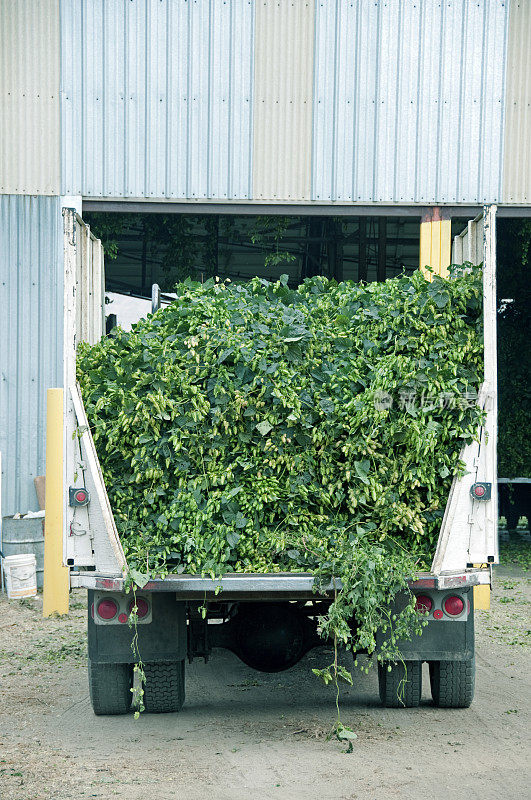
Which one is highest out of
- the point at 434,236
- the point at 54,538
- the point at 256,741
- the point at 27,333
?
the point at 434,236

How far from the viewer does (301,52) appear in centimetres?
1091

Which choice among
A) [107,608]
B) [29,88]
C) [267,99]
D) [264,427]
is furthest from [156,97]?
[107,608]

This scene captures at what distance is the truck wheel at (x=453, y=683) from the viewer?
6137 millimetres

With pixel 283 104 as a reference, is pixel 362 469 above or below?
below

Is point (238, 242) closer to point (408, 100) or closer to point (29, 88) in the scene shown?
point (408, 100)

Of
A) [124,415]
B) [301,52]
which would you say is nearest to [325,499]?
[124,415]

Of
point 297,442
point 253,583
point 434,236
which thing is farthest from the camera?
point 434,236

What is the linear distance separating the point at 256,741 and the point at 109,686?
3.65 feet

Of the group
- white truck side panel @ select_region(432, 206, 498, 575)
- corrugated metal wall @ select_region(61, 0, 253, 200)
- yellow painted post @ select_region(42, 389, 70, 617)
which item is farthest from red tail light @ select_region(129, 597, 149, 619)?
corrugated metal wall @ select_region(61, 0, 253, 200)

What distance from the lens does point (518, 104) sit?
1095cm

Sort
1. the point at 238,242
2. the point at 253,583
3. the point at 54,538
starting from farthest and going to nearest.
→ the point at 238,242, the point at 54,538, the point at 253,583

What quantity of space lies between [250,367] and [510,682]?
342 centimetres

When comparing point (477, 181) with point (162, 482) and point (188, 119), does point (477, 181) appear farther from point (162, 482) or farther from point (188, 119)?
point (162, 482)

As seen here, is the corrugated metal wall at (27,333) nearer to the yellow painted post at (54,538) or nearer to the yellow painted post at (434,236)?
the yellow painted post at (54,538)
